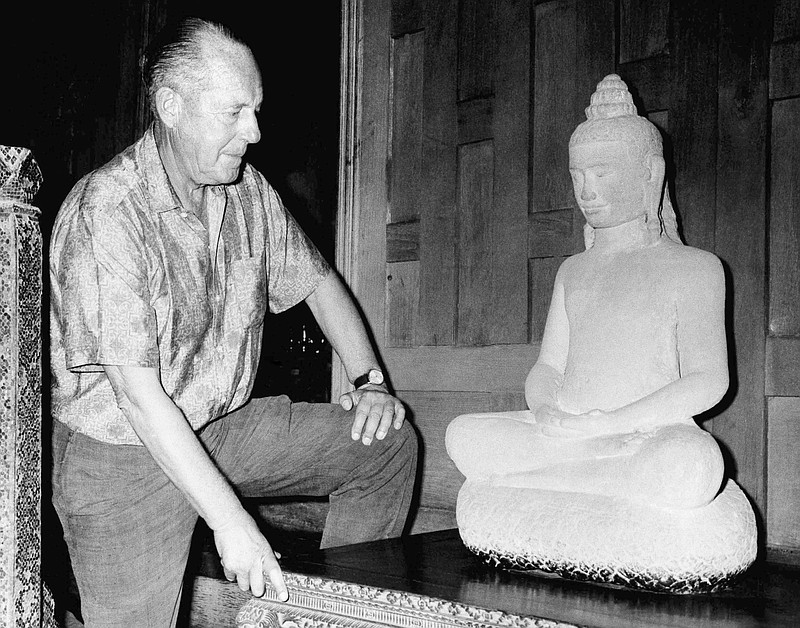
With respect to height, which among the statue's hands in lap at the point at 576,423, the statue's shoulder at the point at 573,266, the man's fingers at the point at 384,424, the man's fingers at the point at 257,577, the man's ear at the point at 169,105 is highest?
the man's ear at the point at 169,105

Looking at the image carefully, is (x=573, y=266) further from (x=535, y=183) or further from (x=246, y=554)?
(x=246, y=554)

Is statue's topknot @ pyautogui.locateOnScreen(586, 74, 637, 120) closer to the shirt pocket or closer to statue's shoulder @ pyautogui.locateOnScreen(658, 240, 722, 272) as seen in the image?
statue's shoulder @ pyautogui.locateOnScreen(658, 240, 722, 272)

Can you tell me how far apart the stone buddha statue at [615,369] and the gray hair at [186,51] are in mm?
646

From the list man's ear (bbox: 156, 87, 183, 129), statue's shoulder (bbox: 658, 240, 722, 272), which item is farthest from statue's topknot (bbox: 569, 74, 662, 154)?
man's ear (bbox: 156, 87, 183, 129)

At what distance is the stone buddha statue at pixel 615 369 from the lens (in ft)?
4.71

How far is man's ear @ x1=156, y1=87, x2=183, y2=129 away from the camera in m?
1.55

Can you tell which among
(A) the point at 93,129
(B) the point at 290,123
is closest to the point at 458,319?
(B) the point at 290,123

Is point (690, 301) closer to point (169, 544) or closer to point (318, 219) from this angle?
point (169, 544)

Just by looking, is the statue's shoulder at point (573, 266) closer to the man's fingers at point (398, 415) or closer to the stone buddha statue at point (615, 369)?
the stone buddha statue at point (615, 369)

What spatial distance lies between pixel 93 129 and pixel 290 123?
0.76 meters

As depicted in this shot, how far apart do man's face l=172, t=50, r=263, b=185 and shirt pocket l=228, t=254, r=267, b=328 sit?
19 centimetres

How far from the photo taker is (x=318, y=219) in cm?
335

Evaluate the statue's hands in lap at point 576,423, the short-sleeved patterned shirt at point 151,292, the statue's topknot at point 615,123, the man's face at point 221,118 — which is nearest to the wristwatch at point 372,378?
the short-sleeved patterned shirt at point 151,292

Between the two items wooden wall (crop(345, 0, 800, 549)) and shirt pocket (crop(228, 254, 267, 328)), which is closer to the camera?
shirt pocket (crop(228, 254, 267, 328))
